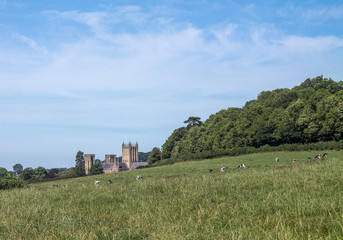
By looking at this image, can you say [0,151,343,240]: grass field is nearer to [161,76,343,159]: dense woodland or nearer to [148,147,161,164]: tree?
[161,76,343,159]: dense woodland

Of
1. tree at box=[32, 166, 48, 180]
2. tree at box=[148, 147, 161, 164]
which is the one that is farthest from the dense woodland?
tree at box=[32, 166, 48, 180]

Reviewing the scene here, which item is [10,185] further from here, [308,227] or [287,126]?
[287,126]

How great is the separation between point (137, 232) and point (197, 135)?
342 feet

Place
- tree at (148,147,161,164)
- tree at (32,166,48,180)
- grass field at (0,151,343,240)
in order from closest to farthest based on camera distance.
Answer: grass field at (0,151,343,240), tree at (148,147,161,164), tree at (32,166,48,180)

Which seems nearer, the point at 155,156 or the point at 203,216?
the point at 203,216

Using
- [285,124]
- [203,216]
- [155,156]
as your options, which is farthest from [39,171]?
[203,216]

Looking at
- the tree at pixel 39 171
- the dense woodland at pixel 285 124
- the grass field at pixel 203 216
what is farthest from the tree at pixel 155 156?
the grass field at pixel 203 216

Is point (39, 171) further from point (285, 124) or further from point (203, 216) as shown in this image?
point (203, 216)

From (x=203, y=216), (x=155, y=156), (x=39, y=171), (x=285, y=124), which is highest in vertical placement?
(x=285, y=124)

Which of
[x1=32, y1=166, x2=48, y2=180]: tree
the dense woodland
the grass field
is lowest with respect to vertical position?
[x1=32, y1=166, x2=48, y2=180]: tree

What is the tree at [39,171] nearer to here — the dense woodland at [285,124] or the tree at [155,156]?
the tree at [155,156]

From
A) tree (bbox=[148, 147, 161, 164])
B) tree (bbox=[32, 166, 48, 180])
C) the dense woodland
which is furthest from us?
tree (bbox=[32, 166, 48, 180])

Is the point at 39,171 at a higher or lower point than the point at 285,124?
lower

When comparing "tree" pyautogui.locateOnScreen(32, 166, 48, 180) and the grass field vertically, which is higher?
the grass field
